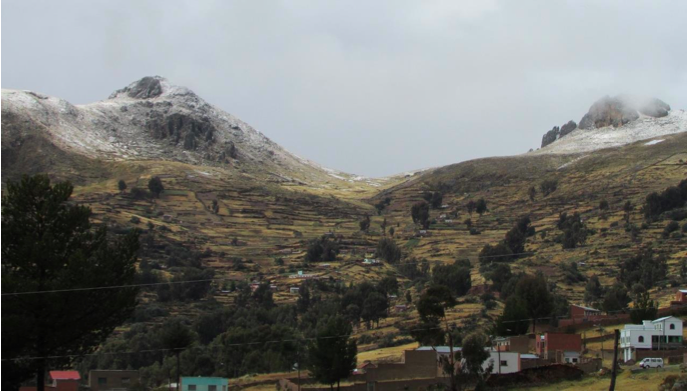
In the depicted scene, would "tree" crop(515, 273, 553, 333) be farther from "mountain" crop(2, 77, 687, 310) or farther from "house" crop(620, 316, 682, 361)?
"mountain" crop(2, 77, 687, 310)

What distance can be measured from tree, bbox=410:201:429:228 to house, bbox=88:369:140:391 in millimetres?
97455

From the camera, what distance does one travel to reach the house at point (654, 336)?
60531 mm

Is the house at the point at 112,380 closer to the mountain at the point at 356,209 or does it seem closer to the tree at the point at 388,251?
the mountain at the point at 356,209

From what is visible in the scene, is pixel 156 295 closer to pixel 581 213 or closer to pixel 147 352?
pixel 147 352

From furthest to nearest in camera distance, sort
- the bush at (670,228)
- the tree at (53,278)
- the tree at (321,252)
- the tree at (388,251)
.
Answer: the tree at (321,252) → the tree at (388,251) → the bush at (670,228) → the tree at (53,278)

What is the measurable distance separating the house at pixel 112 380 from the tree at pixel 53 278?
2145cm

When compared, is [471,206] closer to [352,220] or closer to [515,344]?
[352,220]

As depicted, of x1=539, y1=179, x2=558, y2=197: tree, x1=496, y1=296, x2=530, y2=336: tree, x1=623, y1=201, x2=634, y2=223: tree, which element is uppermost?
x1=539, y1=179, x2=558, y2=197: tree

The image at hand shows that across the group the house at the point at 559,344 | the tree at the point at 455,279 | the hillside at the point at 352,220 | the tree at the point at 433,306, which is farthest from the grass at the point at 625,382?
the tree at the point at 455,279

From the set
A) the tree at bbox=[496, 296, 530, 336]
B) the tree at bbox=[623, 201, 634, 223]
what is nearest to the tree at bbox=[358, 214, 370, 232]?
the tree at bbox=[623, 201, 634, 223]

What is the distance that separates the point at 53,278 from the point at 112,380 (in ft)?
82.3

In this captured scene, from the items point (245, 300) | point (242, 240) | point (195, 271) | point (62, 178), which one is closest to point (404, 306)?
point (245, 300)

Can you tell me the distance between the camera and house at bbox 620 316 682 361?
60.5m

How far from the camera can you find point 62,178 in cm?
16888
